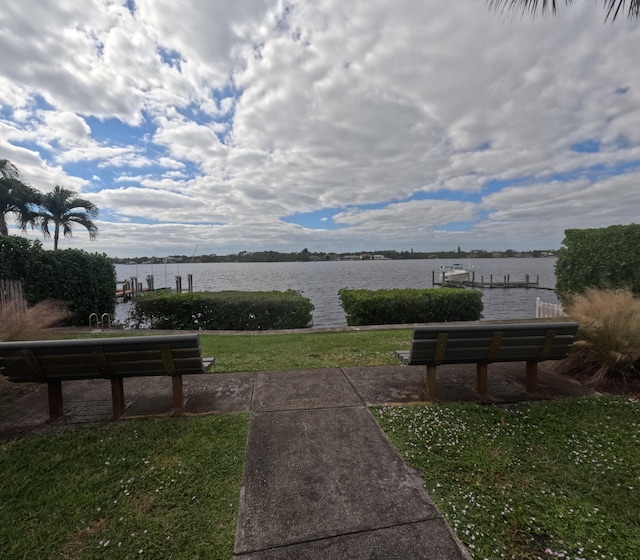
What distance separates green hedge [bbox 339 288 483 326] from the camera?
10547mm

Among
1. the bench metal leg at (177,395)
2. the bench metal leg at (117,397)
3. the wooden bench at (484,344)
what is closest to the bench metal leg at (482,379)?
the wooden bench at (484,344)

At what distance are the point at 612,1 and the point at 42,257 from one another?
46.1 ft

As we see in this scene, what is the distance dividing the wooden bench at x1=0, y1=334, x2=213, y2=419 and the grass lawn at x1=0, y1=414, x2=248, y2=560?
0.54 metres

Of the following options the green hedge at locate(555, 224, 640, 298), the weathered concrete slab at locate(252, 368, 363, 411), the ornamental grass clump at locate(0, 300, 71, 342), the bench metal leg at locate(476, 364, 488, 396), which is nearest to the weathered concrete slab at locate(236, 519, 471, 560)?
the weathered concrete slab at locate(252, 368, 363, 411)

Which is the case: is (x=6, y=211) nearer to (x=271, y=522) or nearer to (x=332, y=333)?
(x=332, y=333)

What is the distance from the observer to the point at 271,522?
82.5 inches

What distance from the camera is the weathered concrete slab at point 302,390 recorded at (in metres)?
3.76

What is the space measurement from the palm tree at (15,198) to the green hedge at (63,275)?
35.9 feet

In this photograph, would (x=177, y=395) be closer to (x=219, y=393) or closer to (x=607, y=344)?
(x=219, y=393)

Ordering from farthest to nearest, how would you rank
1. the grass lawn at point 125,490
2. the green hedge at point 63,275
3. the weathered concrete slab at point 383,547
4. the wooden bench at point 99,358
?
the green hedge at point 63,275 < the wooden bench at point 99,358 < the grass lawn at point 125,490 < the weathered concrete slab at point 383,547

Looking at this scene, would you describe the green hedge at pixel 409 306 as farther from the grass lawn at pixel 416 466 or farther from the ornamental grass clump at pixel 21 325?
the ornamental grass clump at pixel 21 325

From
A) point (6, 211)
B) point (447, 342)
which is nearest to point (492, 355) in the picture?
point (447, 342)

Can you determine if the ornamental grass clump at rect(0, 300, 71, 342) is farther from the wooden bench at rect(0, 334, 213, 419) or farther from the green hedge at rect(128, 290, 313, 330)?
the green hedge at rect(128, 290, 313, 330)

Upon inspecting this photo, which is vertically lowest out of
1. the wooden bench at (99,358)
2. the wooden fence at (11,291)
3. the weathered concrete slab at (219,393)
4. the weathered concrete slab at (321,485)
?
the weathered concrete slab at (321,485)
